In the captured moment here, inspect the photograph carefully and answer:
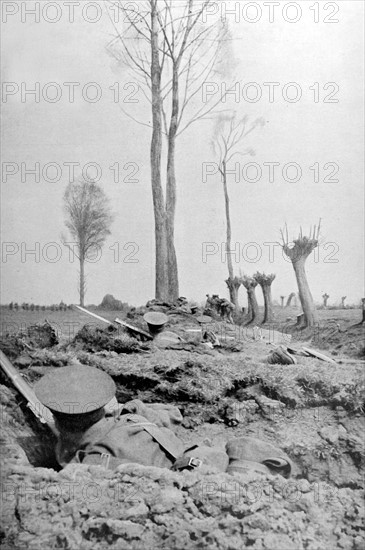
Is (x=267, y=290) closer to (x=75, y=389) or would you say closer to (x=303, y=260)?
(x=303, y=260)

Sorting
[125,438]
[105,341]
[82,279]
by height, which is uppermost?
[82,279]

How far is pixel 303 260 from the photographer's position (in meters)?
5.03

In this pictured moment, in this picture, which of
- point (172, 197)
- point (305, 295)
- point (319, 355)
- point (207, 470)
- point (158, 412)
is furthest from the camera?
point (172, 197)

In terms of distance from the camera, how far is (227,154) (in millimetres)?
5156

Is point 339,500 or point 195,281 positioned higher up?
point 195,281

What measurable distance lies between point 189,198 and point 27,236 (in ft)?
4.76

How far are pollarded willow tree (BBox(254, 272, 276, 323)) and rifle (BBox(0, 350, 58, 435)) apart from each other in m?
1.86

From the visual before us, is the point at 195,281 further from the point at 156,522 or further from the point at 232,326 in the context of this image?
the point at 156,522

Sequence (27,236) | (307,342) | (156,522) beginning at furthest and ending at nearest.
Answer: (27,236) < (307,342) < (156,522)

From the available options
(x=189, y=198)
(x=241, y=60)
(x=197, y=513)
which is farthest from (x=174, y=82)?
(x=197, y=513)

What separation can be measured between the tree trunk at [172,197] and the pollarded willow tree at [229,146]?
14.4 inches

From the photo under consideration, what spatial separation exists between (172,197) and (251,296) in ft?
3.49

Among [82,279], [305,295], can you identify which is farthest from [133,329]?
[305,295]

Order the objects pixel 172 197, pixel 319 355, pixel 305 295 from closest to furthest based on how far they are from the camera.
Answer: pixel 319 355, pixel 305 295, pixel 172 197
